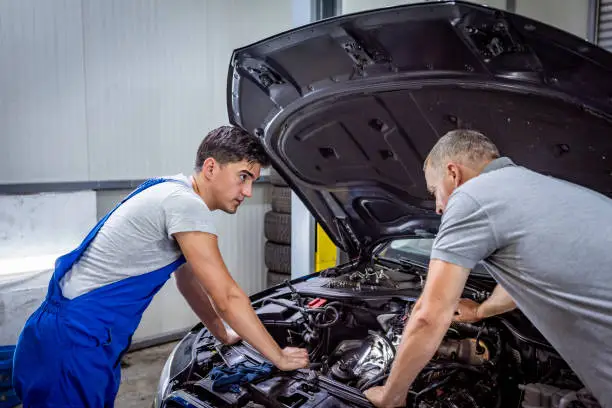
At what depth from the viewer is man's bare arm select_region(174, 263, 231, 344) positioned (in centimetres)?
206

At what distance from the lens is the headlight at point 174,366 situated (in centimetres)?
178

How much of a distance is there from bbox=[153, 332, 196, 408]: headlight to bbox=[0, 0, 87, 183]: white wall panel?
222cm

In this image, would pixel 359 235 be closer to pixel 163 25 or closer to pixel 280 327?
pixel 280 327

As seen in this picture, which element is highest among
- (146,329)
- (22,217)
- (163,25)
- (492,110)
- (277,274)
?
(163,25)

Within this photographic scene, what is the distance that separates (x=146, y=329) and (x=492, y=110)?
3517 mm

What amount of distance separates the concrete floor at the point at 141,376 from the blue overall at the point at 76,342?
5.52 feet

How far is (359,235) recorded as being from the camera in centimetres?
271

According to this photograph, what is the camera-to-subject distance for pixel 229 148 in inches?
70.4

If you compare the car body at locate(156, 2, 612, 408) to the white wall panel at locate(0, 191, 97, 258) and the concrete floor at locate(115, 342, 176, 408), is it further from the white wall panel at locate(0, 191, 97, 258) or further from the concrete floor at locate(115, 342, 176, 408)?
the white wall panel at locate(0, 191, 97, 258)

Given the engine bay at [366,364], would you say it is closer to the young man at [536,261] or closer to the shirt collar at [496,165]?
the young man at [536,261]

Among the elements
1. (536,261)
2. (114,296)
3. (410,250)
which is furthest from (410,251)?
(114,296)

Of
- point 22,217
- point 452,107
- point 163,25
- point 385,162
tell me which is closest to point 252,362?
point 385,162

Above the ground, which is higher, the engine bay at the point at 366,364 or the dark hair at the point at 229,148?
the dark hair at the point at 229,148

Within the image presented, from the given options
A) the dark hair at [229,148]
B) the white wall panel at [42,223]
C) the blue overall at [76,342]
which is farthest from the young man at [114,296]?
the white wall panel at [42,223]
